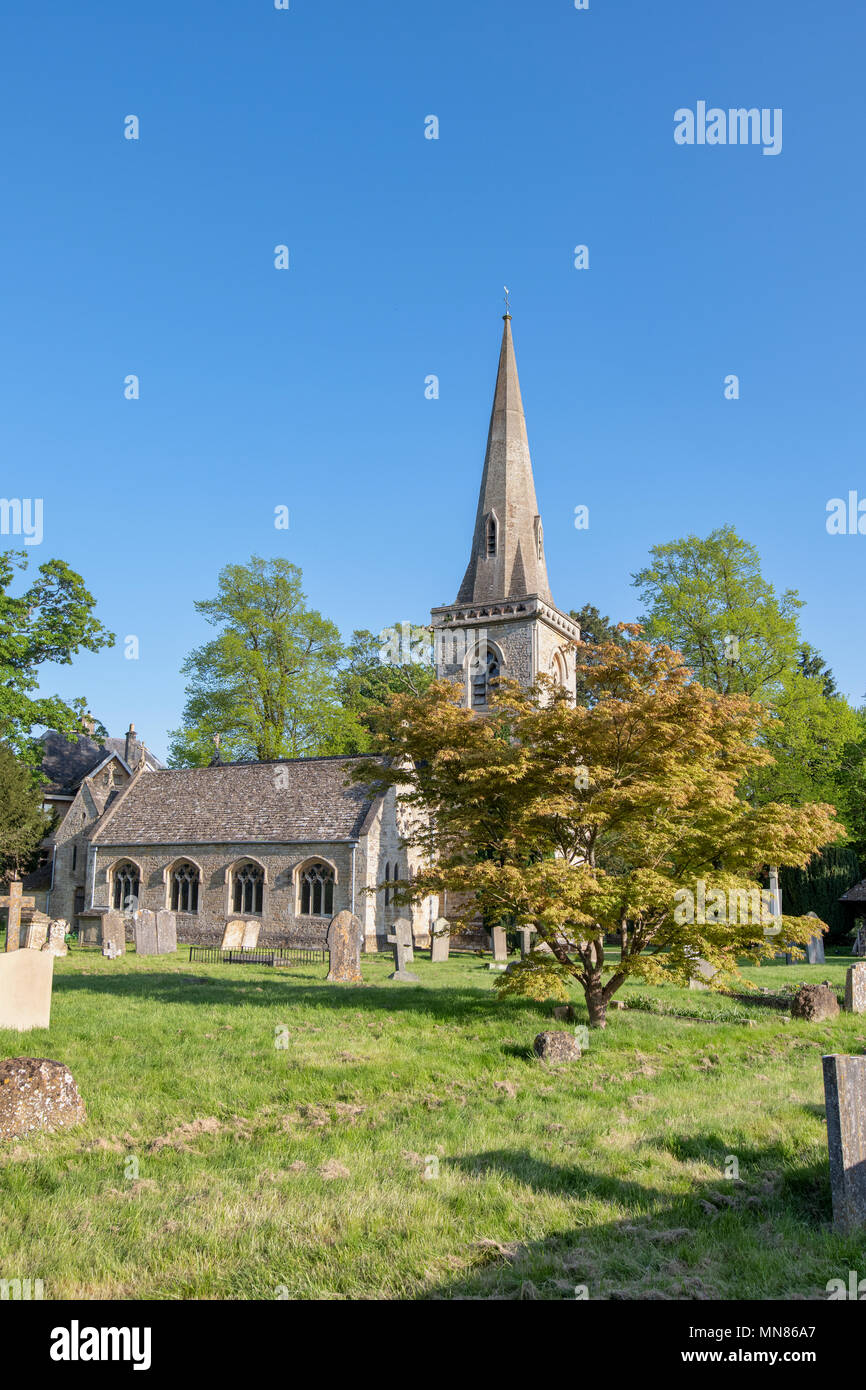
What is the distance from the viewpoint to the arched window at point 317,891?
2991 centimetres

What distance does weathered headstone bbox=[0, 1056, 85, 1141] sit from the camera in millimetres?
8095

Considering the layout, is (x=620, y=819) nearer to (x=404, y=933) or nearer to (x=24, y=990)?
(x=24, y=990)

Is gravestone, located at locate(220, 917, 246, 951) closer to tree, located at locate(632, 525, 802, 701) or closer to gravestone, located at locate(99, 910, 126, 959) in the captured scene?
gravestone, located at locate(99, 910, 126, 959)

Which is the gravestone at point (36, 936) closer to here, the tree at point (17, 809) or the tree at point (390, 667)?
the tree at point (17, 809)

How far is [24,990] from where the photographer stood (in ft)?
38.6

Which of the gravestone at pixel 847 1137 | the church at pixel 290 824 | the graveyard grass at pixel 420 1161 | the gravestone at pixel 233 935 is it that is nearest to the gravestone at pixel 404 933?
the church at pixel 290 824

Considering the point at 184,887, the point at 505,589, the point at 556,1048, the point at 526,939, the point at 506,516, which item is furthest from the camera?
the point at 506,516

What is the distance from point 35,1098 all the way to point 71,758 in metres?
45.2

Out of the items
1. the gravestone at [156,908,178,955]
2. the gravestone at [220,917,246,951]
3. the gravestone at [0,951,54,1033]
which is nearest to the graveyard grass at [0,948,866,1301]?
the gravestone at [0,951,54,1033]

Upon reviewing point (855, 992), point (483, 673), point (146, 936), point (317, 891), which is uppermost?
point (483, 673)

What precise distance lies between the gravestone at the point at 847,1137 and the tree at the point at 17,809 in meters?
32.3

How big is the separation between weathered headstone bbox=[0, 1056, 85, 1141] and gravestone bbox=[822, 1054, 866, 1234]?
6536 mm

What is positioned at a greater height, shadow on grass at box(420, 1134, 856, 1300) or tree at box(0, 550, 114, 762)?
tree at box(0, 550, 114, 762)

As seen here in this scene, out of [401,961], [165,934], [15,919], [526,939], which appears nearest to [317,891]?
[165,934]
